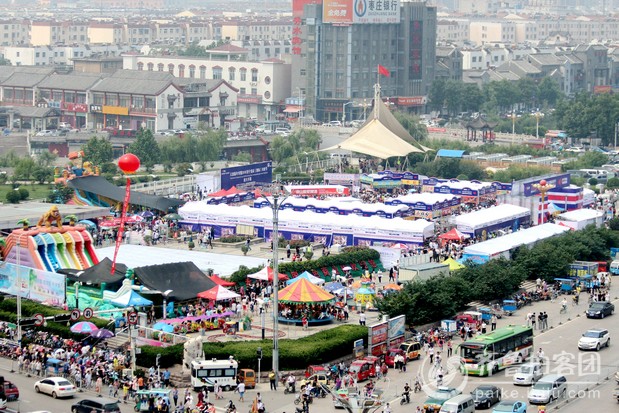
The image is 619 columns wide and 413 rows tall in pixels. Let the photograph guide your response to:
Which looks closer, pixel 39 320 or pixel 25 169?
pixel 39 320

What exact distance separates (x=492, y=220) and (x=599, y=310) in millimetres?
15781

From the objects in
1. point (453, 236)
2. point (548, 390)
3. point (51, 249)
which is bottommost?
point (453, 236)

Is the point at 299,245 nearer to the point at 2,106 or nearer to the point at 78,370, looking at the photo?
the point at 78,370

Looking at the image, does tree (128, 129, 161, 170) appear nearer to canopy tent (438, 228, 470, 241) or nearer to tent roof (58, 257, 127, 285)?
canopy tent (438, 228, 470, 241)

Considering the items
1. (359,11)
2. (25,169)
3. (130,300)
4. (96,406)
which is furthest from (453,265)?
(359,11)

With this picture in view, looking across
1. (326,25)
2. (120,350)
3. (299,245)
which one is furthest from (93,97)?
(120,350)

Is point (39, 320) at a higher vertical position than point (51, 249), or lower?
lower

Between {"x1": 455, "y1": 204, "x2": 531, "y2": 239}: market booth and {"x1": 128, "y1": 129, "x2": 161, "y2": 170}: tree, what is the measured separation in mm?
29280

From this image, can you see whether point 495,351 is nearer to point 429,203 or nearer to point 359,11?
point 429,203

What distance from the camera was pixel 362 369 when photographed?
41.3 m

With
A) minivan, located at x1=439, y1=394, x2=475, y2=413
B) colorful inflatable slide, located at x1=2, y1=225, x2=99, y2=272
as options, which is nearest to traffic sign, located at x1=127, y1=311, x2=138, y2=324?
colorful inflatable slide, located at x1=2, y1=225, x2=99, y2=272

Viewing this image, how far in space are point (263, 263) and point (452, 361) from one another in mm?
15142

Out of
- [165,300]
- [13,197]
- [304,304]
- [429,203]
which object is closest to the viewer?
[165,300]

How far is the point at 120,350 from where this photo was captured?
43.0 m
